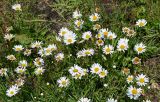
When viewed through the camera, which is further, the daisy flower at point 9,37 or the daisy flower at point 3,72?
the daisy flower at point 9,37

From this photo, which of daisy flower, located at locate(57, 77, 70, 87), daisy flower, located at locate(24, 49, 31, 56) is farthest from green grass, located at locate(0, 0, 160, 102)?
daisy flower, located at locate(24, 49, 31, 56)

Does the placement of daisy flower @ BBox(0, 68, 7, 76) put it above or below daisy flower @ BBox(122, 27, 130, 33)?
below

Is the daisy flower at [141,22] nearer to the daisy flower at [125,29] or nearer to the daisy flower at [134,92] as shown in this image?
the daisy flower at [125,29]

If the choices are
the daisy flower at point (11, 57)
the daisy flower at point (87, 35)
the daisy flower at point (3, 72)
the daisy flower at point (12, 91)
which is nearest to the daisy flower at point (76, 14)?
the daisy flower at point (87, 35)

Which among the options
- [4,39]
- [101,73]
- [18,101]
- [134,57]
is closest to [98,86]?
[101,73]

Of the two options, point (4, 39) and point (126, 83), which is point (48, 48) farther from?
point (126, 83)

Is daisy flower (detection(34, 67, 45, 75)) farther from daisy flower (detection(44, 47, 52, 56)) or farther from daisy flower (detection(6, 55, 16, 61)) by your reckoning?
daisy flower (detection(6, 55, 16, 61))

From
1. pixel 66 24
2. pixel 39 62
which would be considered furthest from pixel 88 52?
pixel 66 24
